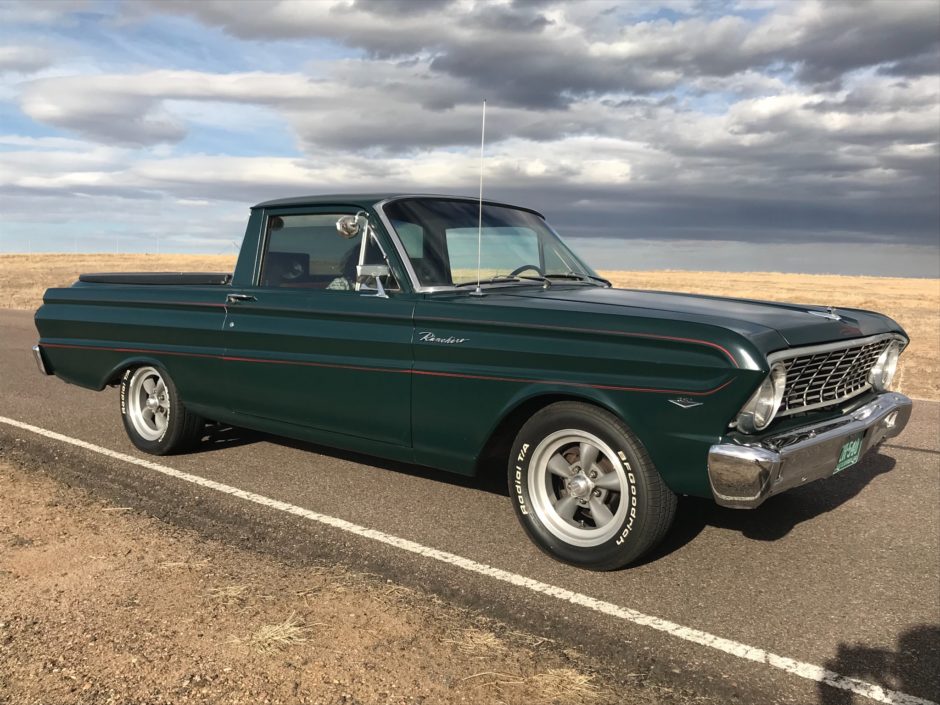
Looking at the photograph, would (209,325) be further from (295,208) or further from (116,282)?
(116,282)

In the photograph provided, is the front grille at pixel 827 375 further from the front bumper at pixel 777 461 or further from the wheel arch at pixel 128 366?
the wheel arch at pixel 128 366

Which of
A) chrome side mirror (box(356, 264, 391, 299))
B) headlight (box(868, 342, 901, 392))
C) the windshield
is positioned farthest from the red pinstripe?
headlight (box(868, 342, 901, 392))

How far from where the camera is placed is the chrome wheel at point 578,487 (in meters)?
3.83

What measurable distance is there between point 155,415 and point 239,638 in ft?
10.8

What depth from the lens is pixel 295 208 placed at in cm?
522

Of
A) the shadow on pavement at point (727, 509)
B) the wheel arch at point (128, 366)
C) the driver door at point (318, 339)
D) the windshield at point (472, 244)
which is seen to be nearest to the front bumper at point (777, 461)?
the shadow on pavement at point (727, 509)

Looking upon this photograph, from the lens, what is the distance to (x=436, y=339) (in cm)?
429

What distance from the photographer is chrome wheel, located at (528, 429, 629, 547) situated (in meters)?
3.83

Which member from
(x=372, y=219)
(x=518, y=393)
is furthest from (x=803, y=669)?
(x=372, y=219)

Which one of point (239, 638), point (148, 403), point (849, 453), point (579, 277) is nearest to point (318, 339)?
point (579, 277)

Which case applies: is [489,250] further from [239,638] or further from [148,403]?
[148,403]

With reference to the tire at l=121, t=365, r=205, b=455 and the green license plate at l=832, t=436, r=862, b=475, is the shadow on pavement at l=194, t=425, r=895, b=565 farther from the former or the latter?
the green license plate at l=832, t=436, r=862, b=475

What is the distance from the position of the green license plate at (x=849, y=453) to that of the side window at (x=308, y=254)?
272 centimetres

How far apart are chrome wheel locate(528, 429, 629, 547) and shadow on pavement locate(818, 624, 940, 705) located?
3.49ft
